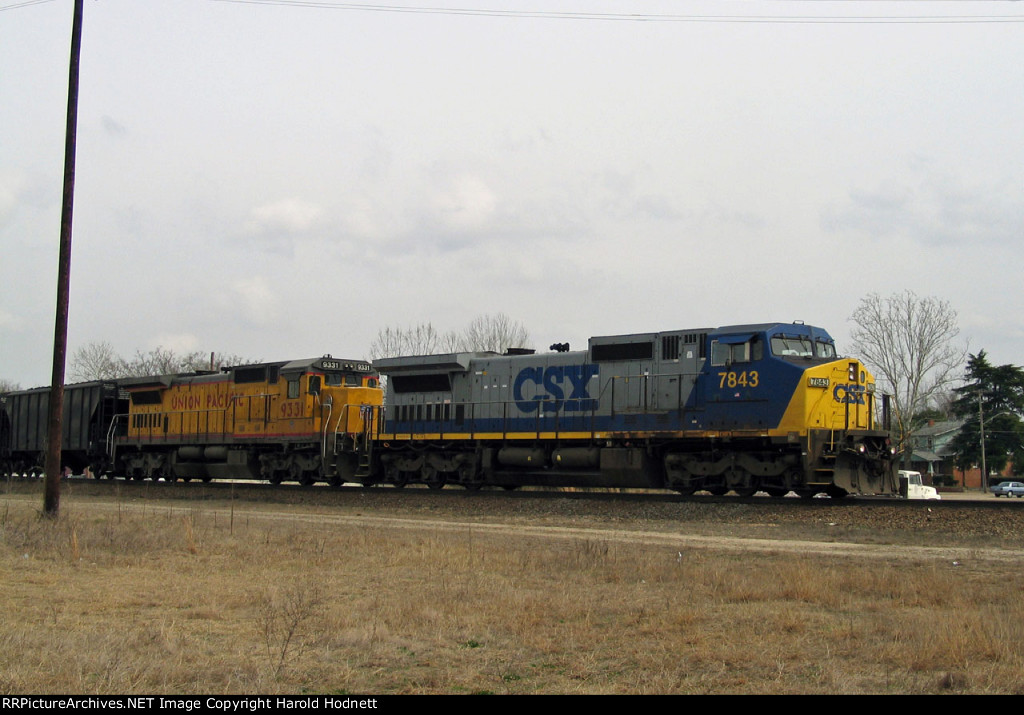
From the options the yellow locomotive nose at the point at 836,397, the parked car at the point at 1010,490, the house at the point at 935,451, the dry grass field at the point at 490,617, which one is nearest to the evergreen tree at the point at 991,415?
the house at the point at 935,451

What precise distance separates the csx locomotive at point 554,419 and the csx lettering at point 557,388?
0.03 meters

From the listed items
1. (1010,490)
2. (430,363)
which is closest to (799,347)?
(430,363)

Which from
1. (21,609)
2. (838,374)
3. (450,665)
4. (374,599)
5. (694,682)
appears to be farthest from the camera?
(838,374)

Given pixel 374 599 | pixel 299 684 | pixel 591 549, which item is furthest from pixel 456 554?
pixel 299 684

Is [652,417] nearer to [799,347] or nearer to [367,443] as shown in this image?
[799,347]

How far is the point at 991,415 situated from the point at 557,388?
5959 cm

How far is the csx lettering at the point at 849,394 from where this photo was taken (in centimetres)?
2033

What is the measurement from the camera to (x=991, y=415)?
72.0 metres

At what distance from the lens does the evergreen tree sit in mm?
69438

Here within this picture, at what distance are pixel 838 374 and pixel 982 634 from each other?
1341 cm

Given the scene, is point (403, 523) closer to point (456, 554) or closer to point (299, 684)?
point (456, 554)

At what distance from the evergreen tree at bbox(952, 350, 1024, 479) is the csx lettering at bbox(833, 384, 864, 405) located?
53.1 meters

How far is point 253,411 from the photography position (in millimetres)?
30469

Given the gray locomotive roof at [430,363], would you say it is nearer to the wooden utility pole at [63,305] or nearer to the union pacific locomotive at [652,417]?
the union pacific locomotive at [652,417]
